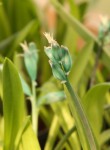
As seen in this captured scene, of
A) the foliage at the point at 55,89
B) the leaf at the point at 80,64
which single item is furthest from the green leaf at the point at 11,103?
the leaf at the point at 80,64

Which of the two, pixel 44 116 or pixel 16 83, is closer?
pixel 16 83

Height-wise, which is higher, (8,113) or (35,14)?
(35,14)

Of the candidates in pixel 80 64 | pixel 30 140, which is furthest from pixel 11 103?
pixel 80 64

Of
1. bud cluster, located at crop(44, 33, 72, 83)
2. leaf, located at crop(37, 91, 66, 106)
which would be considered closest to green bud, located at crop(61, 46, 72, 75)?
bud cluster, located at crop(44, 33, 72, 83)

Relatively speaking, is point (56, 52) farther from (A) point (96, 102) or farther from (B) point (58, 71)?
(A) point (96, 102)

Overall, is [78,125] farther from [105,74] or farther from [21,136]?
[105,74]

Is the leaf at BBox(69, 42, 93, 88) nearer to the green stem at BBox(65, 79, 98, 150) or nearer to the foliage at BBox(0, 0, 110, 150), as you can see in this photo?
the foliage at BBox(0, 0, 110, 150)

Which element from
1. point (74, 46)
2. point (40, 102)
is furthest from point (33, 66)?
point (74, 46)

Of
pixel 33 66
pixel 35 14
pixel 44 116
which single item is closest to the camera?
pixel 33 66
